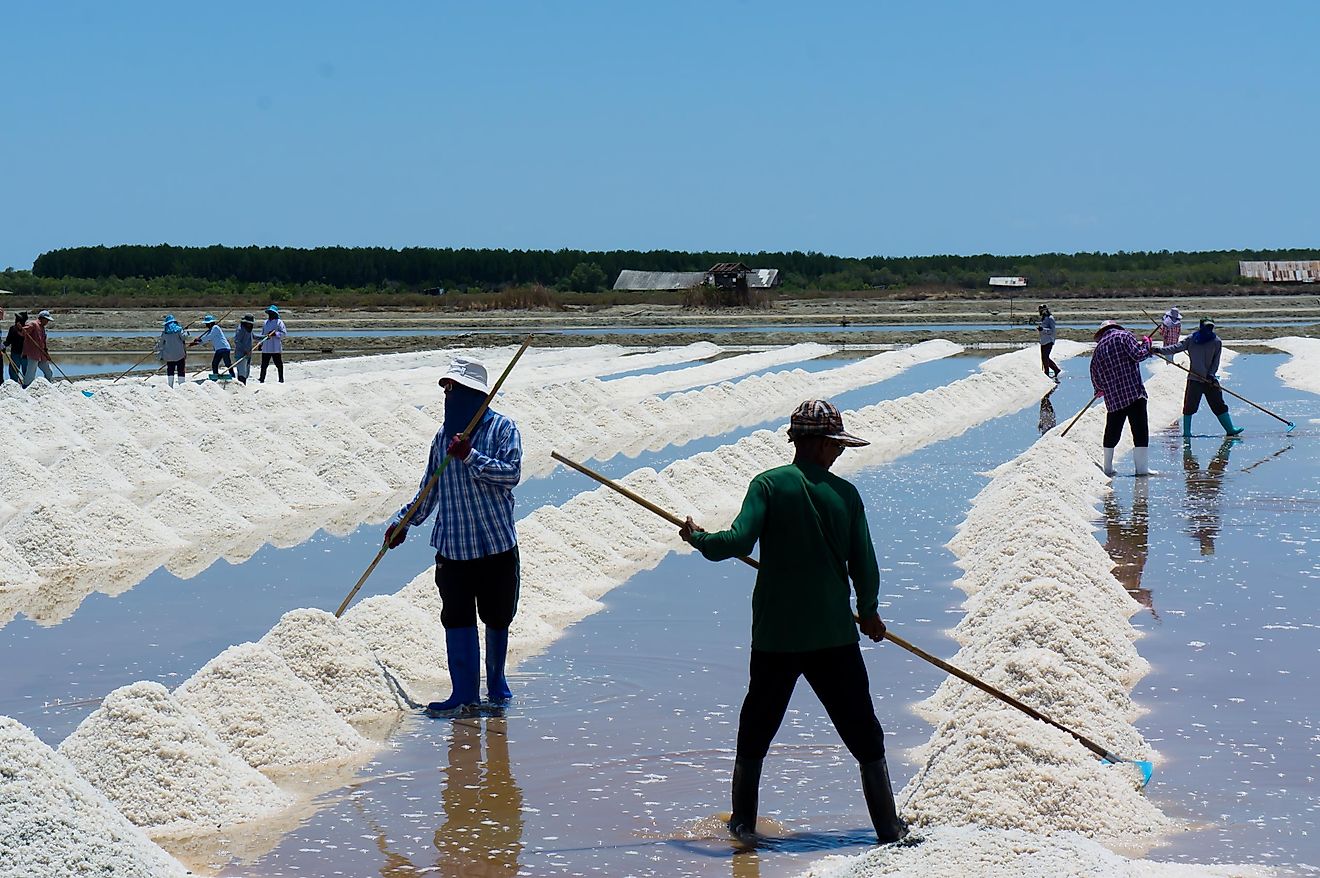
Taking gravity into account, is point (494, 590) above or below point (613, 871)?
above

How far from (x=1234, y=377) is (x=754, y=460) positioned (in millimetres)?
13611

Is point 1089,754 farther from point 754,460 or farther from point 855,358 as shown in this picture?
point 855,358

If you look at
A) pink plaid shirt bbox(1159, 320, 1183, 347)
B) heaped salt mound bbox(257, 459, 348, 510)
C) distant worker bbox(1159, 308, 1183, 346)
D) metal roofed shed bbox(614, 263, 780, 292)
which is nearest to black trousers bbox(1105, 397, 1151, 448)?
distant worker bbox(1159, 308, 1183, 346)

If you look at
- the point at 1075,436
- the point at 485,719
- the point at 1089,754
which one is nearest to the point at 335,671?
the point at 485,719

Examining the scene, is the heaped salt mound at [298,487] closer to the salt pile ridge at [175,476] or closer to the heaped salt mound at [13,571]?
the salt pile ridge at [175,476]

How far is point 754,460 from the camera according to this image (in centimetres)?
1266

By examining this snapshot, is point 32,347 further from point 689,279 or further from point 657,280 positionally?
point 657,280

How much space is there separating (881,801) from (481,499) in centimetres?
205

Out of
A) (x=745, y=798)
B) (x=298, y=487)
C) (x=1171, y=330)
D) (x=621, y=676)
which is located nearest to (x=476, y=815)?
(x=745, y=798)

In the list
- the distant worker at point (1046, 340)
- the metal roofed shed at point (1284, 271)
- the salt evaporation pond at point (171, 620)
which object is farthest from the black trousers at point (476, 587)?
the metal roofed shed at point (1284, 271)

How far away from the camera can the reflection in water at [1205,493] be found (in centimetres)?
994

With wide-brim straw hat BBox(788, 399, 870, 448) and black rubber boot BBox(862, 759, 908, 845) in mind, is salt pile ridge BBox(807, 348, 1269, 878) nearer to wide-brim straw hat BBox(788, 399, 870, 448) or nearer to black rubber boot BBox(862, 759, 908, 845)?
black rubber boot BBox(862, 759, 908, 845)

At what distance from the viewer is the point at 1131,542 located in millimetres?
9664

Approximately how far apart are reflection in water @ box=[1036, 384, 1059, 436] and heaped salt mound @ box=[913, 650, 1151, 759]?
10931mm
